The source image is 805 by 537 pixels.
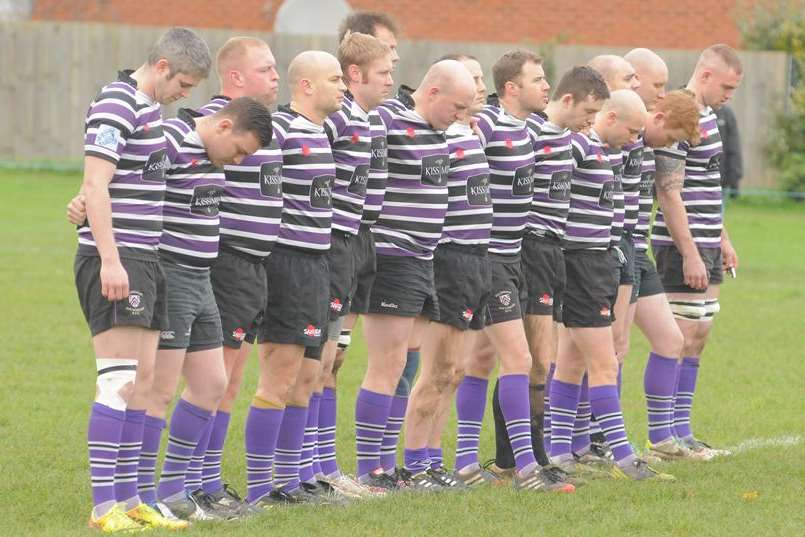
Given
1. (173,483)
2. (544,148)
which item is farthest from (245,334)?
(544,148)

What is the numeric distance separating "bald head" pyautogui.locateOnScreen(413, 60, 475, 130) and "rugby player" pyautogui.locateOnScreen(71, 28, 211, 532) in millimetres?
1440

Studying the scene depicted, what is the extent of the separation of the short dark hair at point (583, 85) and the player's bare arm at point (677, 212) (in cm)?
111

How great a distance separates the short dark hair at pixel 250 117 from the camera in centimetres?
697

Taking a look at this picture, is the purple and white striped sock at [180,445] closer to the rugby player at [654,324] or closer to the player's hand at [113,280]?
the player's hand at [113,280]

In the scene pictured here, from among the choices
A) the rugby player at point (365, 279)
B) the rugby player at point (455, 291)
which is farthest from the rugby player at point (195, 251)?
the rugby player at point (455, 291)

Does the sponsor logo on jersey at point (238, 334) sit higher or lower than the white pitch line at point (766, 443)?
higher

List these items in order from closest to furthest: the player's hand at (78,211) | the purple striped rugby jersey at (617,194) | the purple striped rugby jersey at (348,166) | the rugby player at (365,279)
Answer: the player's hand at (78,211), the purple striped rugby jersey at (348,166), the rugby player at (365,279), the purple striped rugby jersey at (617,194)

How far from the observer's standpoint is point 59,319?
1405 cm

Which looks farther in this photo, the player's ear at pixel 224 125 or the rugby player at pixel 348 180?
the rugby player at pixel 348 180

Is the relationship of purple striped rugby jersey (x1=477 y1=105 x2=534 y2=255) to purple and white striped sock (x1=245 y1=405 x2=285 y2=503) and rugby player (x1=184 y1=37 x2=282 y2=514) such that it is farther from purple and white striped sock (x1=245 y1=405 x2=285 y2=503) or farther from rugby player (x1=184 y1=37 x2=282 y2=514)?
purple and white striped sock (x1=245 y1=405 x2=285 y2=503)

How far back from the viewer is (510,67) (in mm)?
8516

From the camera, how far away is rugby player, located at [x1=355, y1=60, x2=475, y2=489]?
7.98 meters

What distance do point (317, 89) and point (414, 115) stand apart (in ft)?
2.37

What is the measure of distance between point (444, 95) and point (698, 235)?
2582mm
